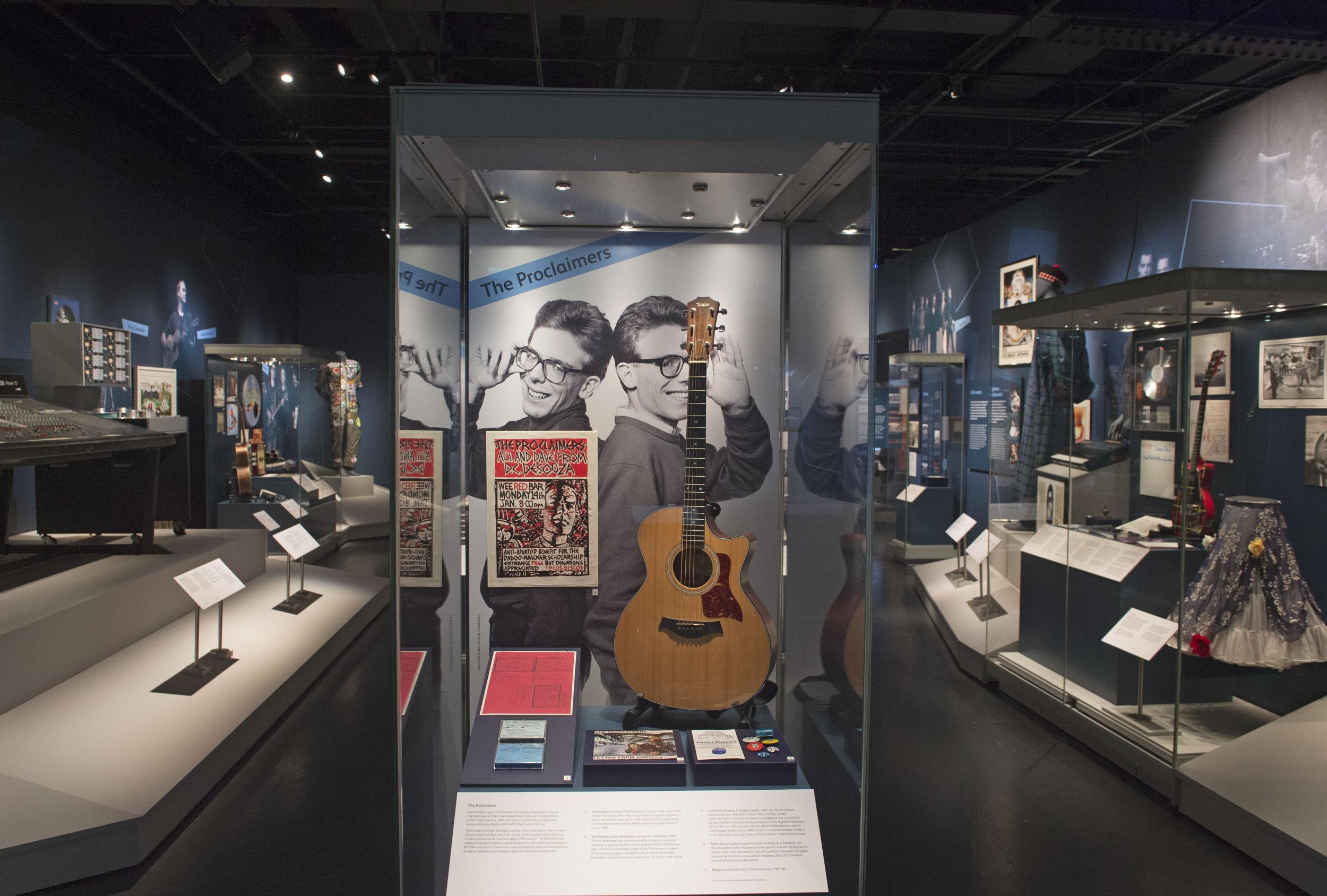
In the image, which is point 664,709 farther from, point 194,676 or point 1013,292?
point 1013,292

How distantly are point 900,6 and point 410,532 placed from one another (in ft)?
15.2

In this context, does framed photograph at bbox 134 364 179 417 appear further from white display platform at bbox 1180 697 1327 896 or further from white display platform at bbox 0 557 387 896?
→ white display platform at bbox 1180 697 1327 896

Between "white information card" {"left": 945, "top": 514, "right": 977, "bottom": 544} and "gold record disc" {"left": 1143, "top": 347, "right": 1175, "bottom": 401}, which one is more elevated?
"gold record disc" {"left": 1143, "top": 347, "right": 1175, "bottom": 401}

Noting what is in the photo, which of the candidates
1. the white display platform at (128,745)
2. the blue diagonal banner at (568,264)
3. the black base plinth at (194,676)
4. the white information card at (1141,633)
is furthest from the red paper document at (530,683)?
the white information card at (1141,633)

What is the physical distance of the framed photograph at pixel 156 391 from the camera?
6578mm

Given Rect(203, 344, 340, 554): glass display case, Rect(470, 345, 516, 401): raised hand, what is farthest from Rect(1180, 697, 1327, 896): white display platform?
Rect(203, 344, 340, 554): glass display case

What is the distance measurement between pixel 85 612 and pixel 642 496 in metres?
2.88

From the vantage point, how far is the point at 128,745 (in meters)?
3.05

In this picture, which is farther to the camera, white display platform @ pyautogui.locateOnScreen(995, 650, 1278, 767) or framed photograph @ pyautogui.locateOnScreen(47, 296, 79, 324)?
framed photograph @ pyautogui.locateOnScreen(47, 296, 79, 324)

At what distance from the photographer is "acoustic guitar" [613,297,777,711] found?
2.25 metres

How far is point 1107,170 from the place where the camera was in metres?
5.99

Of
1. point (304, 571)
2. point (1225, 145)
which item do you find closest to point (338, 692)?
point (304, 571)

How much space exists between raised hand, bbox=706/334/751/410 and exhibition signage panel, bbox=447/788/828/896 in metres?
1.08

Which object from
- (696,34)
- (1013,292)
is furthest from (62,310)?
(1013,292)
